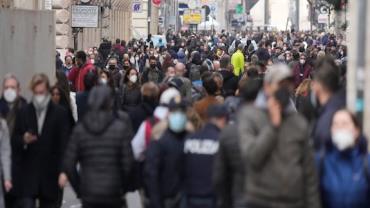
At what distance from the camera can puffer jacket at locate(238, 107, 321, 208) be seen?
34.3ft

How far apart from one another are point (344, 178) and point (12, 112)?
4.68 meters

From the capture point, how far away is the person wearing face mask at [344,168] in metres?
11.1

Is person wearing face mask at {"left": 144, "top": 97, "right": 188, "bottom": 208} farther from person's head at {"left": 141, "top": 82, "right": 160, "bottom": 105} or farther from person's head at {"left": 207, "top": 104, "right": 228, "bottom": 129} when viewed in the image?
person's head at {"left": 141, "top": 82, "right": 160, "bottom": 105}

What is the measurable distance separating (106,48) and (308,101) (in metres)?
27.4

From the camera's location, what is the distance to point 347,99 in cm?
1263

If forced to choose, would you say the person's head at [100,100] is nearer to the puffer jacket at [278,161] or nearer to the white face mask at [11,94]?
the puffer jacket at [278,161]

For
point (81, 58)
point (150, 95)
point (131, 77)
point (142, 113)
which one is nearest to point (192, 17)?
point (81, 58)

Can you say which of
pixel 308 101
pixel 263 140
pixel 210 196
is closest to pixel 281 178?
pixel 263 140

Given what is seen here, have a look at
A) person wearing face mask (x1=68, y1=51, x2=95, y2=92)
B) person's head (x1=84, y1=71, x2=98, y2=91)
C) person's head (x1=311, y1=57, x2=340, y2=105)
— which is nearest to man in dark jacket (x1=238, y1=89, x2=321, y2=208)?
person's head (x1=311, y1=57, x2=340, y2=105)

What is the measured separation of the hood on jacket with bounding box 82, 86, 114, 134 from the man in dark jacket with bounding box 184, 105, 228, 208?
2.44 ft

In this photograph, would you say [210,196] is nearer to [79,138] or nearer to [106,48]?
[79,138]

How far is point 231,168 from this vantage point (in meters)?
11.7

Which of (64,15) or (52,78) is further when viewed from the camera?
(64,15)

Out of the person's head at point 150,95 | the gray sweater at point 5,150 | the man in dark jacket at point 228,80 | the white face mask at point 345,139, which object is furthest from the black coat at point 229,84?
the white face mask at point 345,139
